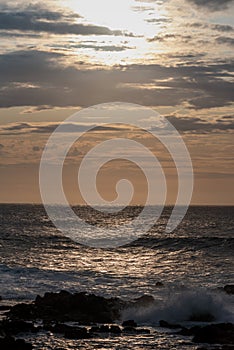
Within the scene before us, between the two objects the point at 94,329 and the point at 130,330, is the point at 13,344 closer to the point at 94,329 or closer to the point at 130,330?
the point at 94,329

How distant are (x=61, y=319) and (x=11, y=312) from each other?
275 cm

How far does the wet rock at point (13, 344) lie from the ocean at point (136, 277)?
1.43 meters

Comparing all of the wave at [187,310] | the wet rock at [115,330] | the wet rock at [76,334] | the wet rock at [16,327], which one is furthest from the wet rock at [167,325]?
the wet rock at [16,327]

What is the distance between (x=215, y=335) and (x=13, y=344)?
9339 millimetres

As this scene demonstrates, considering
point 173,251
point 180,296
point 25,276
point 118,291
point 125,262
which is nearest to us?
point 180,296

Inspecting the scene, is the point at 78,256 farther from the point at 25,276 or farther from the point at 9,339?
the point at 9,339

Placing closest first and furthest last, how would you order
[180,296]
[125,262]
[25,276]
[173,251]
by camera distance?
[180,296] < [25,276] < [125,262] < [173,251]

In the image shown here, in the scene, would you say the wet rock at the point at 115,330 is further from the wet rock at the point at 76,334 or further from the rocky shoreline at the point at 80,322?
the wet rock at the point at 76,334

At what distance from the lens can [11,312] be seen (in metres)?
34.9

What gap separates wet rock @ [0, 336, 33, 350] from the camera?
26.7m

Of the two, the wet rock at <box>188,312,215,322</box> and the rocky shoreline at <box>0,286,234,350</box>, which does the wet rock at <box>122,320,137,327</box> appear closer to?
the rocky shoreline at <box>0,286,234,350</box>

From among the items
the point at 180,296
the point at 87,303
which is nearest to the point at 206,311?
the point at 180,296

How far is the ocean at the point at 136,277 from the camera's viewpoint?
31109mm

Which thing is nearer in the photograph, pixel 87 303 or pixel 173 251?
pixel 87 303
